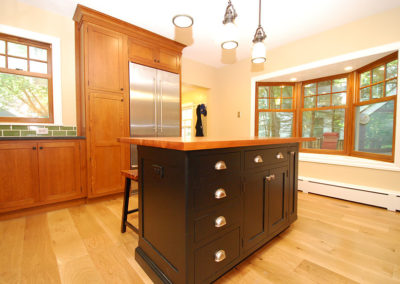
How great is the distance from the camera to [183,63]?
3955 millimetres

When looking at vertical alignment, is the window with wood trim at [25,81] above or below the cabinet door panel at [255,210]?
above

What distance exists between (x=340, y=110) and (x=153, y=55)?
3.44 metres

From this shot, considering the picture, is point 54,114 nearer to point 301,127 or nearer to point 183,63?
point 183,63

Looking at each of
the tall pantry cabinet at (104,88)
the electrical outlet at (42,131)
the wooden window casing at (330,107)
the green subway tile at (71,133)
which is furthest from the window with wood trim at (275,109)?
the electrical outlet at (42,131)

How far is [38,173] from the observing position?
214cm

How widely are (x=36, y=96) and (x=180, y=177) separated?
9.11 feet

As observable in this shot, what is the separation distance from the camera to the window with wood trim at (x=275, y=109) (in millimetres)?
3785

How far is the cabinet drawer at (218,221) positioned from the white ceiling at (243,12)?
1799 millimetres

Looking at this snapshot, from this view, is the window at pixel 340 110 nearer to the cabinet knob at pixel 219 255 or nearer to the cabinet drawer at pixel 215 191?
the cabinet drawer at pixel 215 191

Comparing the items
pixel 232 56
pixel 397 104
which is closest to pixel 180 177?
pixel 397 104

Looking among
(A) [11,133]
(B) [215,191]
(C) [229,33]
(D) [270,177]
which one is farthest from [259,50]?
(A) [11,133]

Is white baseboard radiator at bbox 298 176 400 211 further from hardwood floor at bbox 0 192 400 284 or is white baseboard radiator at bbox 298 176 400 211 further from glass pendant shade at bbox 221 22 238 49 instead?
glass pendant shade at bbox 221 22 238 49

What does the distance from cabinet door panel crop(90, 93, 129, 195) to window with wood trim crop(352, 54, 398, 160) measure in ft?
12.5

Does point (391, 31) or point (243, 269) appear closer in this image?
point (243, 269)
